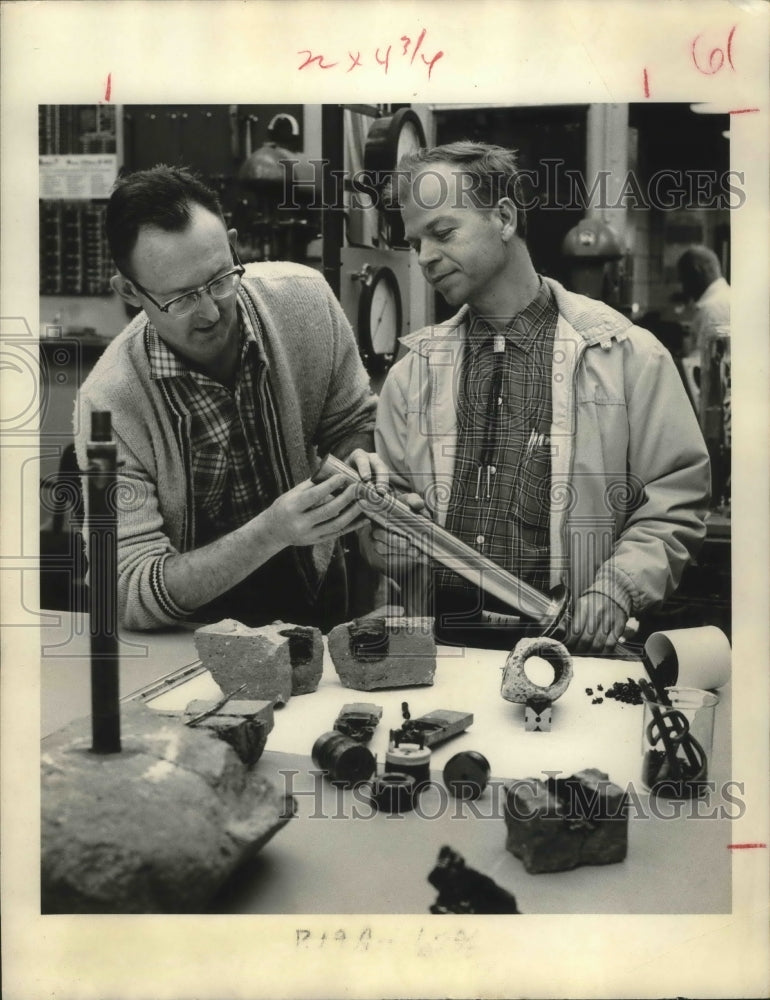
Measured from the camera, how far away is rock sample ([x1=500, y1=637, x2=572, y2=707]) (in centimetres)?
208

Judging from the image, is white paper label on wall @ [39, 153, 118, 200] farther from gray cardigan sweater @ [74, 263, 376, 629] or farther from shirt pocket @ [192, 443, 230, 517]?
shirt pocket @ [192, 443, 230, 517]

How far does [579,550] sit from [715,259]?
0.63 m

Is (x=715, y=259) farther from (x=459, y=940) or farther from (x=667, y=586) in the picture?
(x=459, y=940)

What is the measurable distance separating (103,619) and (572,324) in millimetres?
1082

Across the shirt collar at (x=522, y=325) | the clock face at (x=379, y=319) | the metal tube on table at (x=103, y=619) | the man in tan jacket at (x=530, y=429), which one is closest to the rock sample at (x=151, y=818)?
the metal tube on table at (x=103, y=619)

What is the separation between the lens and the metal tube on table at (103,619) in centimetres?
183

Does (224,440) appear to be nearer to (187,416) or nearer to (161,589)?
(187,416)

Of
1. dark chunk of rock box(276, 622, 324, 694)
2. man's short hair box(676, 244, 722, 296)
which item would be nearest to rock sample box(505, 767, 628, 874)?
dark chunk of rock box(276, 622, 324, 694)

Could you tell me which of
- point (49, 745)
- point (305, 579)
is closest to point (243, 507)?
point (305, 579)

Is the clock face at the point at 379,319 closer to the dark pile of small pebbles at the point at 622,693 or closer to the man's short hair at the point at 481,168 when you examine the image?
the man's short hair at the point at 481,168

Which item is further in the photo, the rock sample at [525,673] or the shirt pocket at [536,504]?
the shirt pocket at [536,504]

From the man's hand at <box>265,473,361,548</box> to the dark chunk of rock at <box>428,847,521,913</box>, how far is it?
0.67m

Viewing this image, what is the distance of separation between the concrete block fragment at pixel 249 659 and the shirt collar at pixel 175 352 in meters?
0.52

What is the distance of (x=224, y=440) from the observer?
2.22 m
